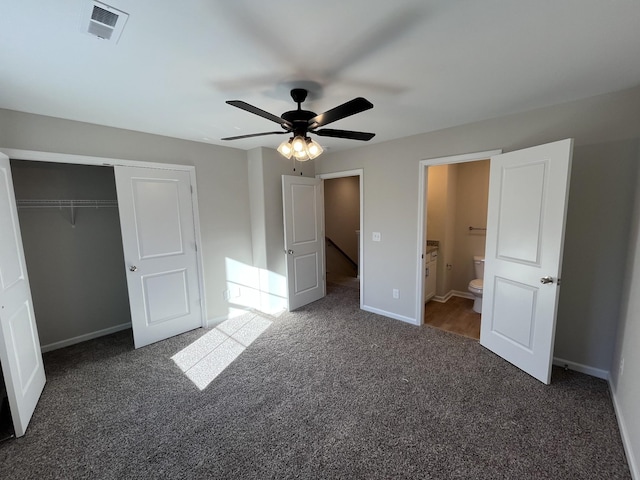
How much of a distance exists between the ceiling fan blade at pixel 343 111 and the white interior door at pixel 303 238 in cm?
191

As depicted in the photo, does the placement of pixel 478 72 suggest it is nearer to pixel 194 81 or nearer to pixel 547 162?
pixel 547 162

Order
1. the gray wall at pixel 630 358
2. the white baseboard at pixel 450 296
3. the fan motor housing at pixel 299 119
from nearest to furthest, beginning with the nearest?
1. the gray wall at pixel 630 358
2. the fan motor housing at pixel 299 119
3. the white baseboard at pixel 450 296

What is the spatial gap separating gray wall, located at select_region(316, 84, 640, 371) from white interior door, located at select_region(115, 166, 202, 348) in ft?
7.04

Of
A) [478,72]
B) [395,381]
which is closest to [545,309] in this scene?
[395,381]

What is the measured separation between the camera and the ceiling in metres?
1.16

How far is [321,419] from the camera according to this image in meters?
1.91

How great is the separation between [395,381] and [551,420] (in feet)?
3.47

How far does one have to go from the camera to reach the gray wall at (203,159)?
7.52ft

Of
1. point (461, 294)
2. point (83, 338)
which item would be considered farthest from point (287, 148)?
point (461, 294)

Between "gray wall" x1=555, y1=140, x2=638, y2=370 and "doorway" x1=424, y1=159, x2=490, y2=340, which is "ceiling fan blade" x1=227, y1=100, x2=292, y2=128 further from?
"doorway" x1=424, y1=159, x2=490, y2=340

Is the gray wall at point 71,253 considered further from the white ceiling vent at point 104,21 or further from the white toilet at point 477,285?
the white toilet at point 477,285

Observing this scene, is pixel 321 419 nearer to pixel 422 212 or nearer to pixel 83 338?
pixel 422 212

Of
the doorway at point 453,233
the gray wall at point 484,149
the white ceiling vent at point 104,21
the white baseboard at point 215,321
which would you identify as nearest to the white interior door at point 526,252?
the gray wall at point 484,149

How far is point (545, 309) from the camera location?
85.8 inches
